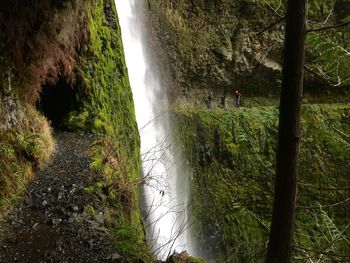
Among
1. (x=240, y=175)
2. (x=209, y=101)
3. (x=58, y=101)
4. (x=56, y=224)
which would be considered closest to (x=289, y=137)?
(x=56, y=224)

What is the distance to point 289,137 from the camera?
3.09 metres

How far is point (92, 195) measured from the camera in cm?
527

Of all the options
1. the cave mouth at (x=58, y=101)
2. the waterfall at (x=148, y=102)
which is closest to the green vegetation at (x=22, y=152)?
the cave mouth at (x=58, y=101)

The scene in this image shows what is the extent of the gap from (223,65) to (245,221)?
8.01m

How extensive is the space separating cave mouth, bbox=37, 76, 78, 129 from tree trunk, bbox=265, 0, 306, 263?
573cm

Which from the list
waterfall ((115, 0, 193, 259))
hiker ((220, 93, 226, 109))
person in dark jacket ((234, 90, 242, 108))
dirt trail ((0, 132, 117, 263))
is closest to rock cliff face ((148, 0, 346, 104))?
hiker ((220, 93, 226, 109))

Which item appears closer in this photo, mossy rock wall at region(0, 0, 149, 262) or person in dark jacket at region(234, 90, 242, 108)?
mossy rock wall at region(0, 0, 149, 262)

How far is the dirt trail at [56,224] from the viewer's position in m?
4.02

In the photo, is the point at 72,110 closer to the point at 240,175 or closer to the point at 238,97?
the point at 240,175

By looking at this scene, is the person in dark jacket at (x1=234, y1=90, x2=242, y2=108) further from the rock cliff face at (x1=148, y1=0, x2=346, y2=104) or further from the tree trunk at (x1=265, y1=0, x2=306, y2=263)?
the tree trunk at (x1=265, y1=0, x2=306, y2=263)

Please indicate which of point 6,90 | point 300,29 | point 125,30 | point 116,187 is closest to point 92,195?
point 116,187

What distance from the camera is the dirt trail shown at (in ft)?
13.2

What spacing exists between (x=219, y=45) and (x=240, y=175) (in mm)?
6896

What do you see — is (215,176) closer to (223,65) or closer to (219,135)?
(219,135)
